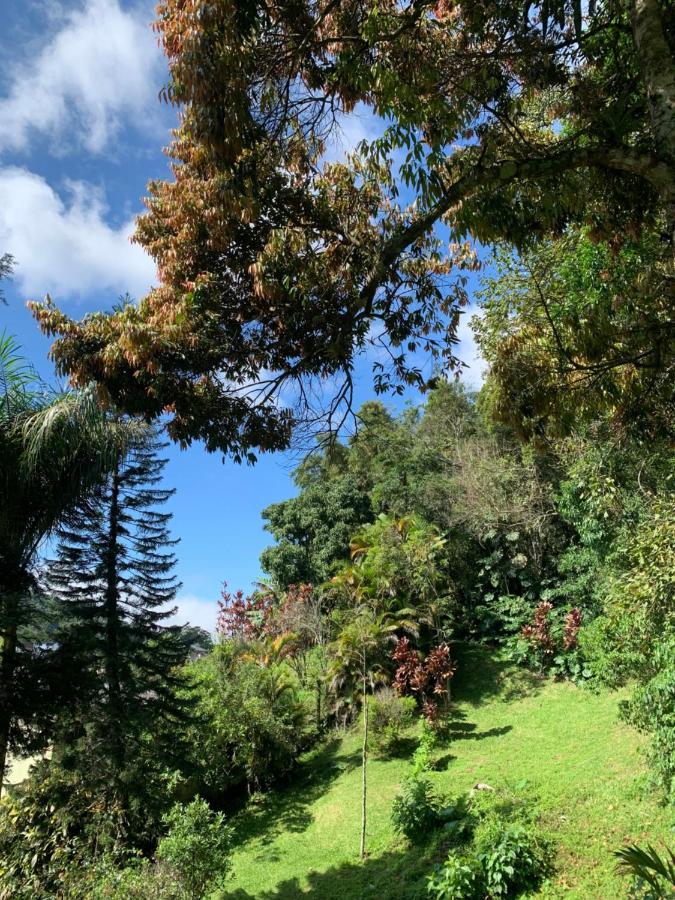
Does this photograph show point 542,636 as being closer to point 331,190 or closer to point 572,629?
point 572,629

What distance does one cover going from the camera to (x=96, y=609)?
43.3ft

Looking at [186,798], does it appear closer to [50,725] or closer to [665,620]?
[50,725]

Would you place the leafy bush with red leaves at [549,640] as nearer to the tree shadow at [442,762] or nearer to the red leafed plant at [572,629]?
the red leafed plant at [572,629]

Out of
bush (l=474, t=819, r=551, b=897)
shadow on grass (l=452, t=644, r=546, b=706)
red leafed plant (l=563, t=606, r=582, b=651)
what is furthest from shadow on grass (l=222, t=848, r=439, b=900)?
red leafed plant (l=563, t=606, r=582, b=651)

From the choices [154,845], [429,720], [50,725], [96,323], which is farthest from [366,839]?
[96,323]

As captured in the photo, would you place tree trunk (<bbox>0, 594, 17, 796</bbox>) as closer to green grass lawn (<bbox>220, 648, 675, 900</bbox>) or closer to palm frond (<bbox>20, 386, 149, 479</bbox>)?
palm frond (<bbox>20, 386, 149, 479</bbox>)

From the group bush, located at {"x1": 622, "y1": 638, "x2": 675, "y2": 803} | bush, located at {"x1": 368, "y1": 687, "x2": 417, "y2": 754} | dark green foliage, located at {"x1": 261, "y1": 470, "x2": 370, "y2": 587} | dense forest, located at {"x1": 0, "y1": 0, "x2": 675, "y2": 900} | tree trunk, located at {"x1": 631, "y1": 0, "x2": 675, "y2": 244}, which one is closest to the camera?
tree trunk, located at {"x1": 631, "y1": 0, "x2": 675, "y2": 244}

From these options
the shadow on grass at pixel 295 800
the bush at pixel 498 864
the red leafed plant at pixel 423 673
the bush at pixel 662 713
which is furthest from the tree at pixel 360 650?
the bush at pixel 662 713

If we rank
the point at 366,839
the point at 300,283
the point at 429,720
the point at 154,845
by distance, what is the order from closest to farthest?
the point at 300,283, the point at 366,839, the point at 154,845, the point at 429,720

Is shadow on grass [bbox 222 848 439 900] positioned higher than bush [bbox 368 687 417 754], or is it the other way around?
bush [bbox 368 687 417 754]

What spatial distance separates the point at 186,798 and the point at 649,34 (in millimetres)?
15548

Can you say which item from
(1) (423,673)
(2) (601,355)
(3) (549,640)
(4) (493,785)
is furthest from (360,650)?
(2) (601,355)

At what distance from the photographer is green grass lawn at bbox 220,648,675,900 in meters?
6.51

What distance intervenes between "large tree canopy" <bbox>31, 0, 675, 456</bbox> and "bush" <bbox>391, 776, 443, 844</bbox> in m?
6.78
